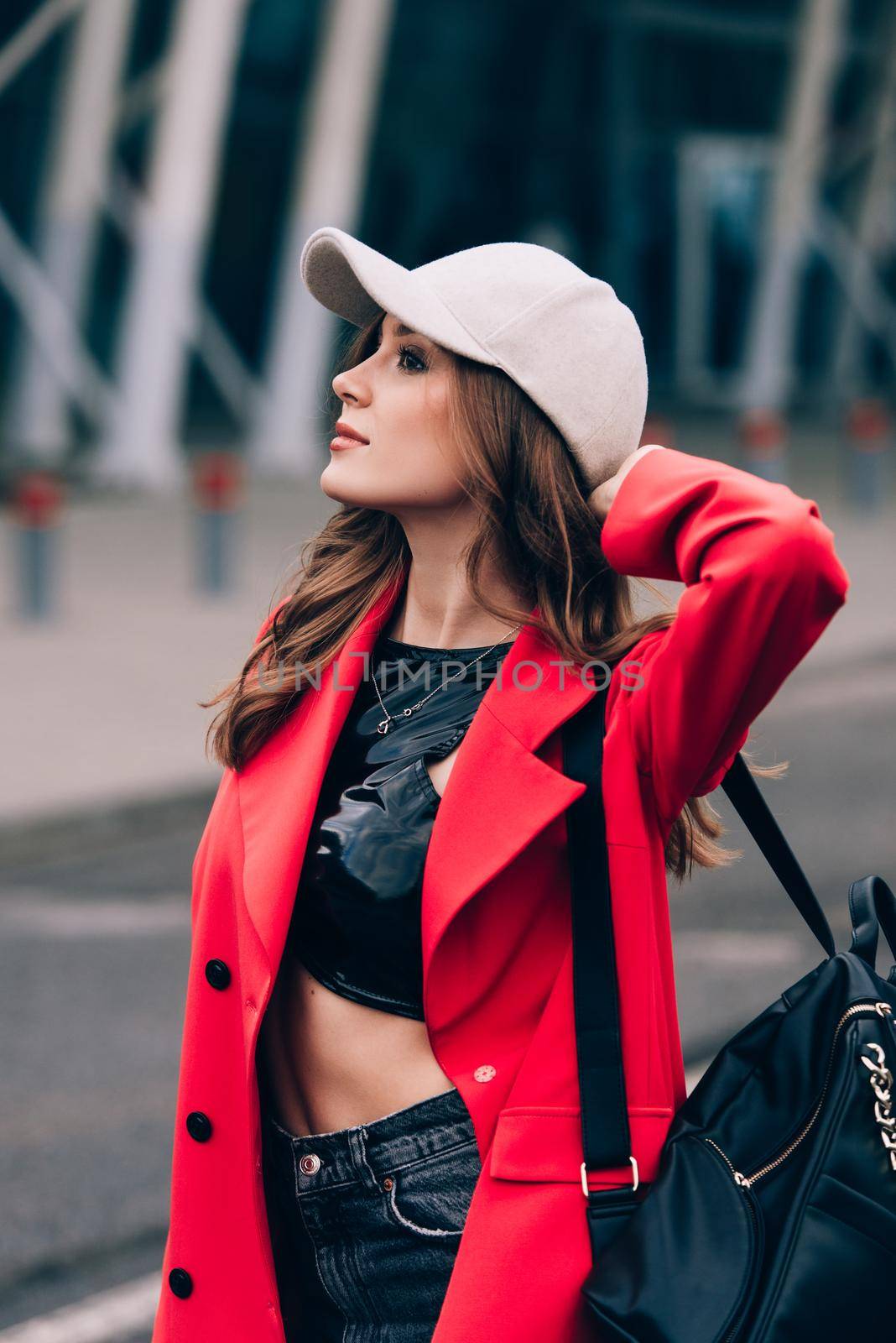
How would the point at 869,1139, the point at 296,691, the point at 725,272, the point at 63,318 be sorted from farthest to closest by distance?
the point at 725,272, the point at 63,318, the point at 296,691, the point at 869,1139

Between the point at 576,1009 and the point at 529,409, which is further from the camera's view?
the point at 529,409

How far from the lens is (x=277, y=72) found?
2211 cm

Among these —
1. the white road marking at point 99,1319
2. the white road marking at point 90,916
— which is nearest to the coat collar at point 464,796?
the white road marking at point 99,1319

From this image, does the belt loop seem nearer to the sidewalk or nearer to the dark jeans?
the dark jeans

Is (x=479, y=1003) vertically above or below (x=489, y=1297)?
above

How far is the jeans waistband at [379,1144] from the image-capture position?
210cm

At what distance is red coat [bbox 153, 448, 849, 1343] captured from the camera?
1944 millimetres

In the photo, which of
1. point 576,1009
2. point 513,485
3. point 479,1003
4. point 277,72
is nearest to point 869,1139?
point 576,1009

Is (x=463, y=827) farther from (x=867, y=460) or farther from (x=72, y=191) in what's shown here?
(x=72, y=191)

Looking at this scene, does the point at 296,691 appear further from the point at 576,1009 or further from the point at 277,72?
the point at 277,72

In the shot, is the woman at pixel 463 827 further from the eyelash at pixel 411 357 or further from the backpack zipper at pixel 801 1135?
the backpack zipper at pixel 801 1135

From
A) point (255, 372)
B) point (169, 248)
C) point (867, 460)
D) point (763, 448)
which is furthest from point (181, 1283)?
point (255, 372)

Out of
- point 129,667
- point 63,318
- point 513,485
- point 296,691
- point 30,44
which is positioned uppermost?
point 30,44

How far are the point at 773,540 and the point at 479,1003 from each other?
648 mm
